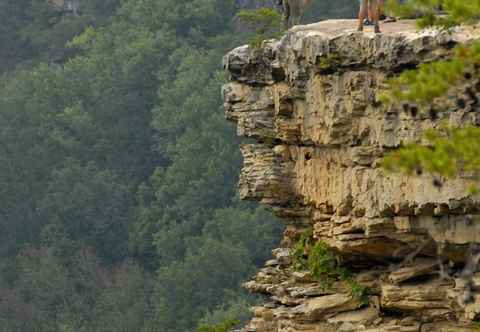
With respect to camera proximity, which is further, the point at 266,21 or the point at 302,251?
the point at 266,21

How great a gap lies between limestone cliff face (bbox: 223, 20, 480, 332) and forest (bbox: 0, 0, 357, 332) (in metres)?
27.9

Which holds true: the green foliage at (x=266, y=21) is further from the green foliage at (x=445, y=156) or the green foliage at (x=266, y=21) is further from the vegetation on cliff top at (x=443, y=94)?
the green foliage at (x=445, y=156)

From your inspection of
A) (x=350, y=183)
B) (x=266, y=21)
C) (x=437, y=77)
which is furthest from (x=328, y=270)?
(x=437, y=77)

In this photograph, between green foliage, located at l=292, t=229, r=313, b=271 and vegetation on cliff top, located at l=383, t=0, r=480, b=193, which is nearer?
vegetation on cliff top, located at l=383, t=0, r=480, b=193

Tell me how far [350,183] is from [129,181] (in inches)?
1756

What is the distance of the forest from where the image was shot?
57.8m

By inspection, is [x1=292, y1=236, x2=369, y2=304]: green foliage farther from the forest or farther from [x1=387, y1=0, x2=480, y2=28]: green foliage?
the forest

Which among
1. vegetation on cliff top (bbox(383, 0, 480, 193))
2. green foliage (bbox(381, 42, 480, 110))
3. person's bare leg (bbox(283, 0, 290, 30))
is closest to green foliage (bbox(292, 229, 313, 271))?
person's bare leg (bbox(283, 0, 290, 30))

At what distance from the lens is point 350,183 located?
22.4 metres

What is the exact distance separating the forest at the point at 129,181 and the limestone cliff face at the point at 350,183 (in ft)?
91.5

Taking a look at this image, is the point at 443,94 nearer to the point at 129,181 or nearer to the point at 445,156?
the point at 445,156

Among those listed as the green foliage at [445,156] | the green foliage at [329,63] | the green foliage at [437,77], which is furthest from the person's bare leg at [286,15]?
the green foliage at [445,156]

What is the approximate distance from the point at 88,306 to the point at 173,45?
41.1 ft

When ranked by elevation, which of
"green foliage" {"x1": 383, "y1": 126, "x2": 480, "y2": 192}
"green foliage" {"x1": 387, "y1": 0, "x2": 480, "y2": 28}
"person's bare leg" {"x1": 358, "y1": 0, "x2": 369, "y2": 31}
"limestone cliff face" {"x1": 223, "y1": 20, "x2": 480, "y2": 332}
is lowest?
"limestone cliff face" {"x1": 223, "y1": 20, "x2": 480, "y2": 332}
